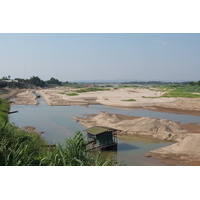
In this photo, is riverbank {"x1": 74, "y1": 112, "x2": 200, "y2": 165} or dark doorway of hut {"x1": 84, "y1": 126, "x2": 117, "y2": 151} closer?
riverbank {"x1": 74, "y1": 112, "x2": 200, "y2": 165}

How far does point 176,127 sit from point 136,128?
209 inches

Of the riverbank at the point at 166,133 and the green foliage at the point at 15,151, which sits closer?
the green foliage at the point at 15,151

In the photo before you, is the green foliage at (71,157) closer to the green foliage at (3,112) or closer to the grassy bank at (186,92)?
the green foliage at (3,112)

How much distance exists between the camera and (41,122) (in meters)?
35.4

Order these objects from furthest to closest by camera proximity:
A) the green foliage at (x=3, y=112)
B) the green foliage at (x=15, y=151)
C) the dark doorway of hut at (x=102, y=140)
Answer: the green foliage at (x=3, y=112), the dark doorway of hut at (x=102, y=140), the green foliage at (x=15, y=151)

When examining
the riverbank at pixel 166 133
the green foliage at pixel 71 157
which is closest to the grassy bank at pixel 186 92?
the riverbank at pixel 166 133

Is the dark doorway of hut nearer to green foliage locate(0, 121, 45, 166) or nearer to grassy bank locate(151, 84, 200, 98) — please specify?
green foliage locate(0, 121, 45, 166)

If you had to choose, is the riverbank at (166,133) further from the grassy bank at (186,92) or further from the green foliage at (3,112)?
the grassy bank at (186,92)

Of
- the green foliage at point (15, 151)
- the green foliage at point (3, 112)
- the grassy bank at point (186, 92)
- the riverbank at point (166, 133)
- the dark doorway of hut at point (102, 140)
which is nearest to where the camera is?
the green foliage at point (15, 151)

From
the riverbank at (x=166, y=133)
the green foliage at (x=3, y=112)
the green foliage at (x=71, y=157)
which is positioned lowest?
the riverbank at (x=166, y=133)

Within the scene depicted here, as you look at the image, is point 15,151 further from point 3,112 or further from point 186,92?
point 186,92

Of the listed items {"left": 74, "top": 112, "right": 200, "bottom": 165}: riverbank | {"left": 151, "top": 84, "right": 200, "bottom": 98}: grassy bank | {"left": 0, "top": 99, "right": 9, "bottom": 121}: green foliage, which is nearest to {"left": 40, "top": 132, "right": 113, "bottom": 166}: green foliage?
{"left": 74, "top": 112, "right": 200, "bottom": 165}: riverbank

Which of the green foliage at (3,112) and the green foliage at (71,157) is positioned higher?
the green foliage at (71,157)

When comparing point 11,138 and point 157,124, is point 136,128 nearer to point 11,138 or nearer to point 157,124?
point 157,124
